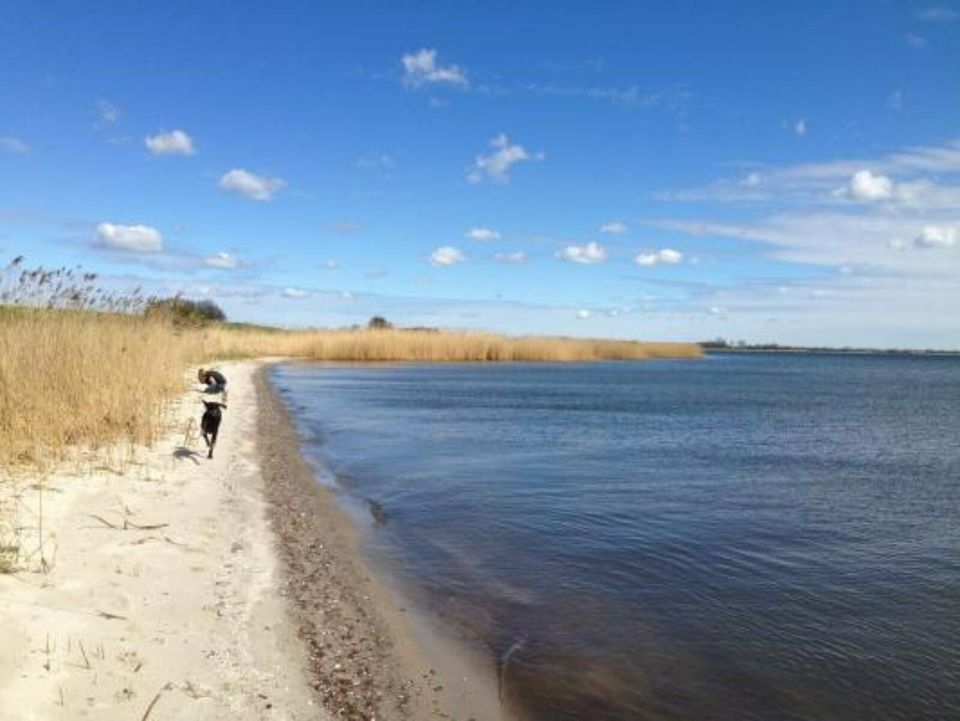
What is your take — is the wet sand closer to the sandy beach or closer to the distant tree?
the sandy beach

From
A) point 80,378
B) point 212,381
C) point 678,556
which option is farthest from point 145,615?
point 80,378

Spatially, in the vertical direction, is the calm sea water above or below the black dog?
below

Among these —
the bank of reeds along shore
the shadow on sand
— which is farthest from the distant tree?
the shadow on sand

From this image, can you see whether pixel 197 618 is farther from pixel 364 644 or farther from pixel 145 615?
pixel 364 644

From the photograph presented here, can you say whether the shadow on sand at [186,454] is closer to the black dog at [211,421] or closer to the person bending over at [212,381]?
the black dog at [211,421]

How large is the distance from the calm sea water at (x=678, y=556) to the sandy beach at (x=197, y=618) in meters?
0.72

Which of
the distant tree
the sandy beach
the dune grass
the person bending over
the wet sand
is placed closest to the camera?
the sandy beach

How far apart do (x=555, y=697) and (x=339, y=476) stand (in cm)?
880

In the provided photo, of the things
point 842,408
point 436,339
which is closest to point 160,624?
point 842,408

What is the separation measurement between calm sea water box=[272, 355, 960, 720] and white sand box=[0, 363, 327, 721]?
164 cm

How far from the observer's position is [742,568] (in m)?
8.90

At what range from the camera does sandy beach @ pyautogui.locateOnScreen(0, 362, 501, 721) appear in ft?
14.6

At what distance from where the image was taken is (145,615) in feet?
18.0

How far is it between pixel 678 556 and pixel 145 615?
237 inches
